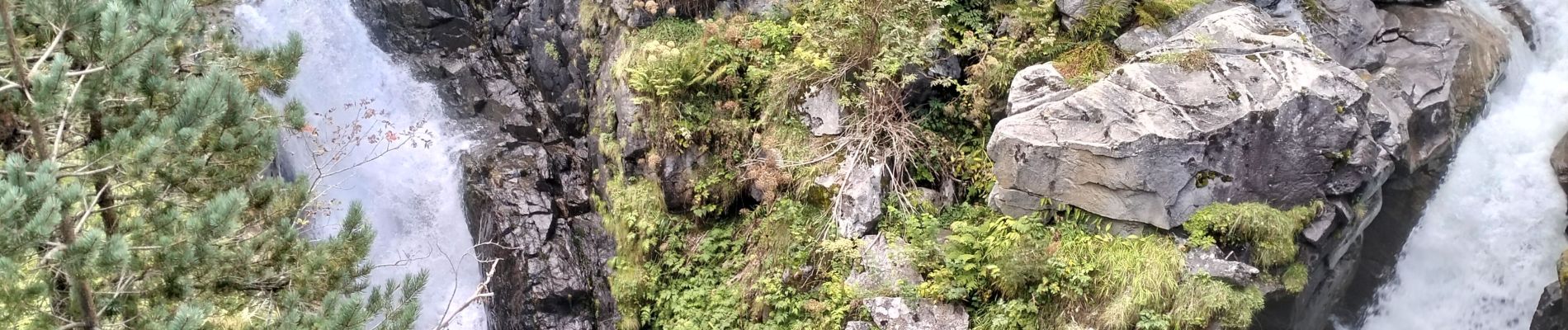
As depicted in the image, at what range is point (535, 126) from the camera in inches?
490

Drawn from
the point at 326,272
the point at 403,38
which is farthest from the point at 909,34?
the point at 403,38

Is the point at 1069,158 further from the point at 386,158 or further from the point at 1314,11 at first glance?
the point at 386,158

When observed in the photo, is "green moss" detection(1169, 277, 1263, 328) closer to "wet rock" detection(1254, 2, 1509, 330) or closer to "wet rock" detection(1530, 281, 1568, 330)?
"wet rock" detection(1254, 2, 1509, 330)

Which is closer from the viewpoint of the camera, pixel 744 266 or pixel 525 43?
pixel 744 266

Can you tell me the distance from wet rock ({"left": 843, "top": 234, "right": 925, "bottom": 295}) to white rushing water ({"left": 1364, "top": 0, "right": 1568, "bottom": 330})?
4632 millimetres

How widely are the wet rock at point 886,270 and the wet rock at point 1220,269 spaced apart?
2230 millimetres

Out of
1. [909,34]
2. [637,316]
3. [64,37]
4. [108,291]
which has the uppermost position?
[64,37]

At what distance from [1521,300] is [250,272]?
10.1 metres

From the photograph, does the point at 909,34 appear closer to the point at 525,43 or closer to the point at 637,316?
the point at 637,316

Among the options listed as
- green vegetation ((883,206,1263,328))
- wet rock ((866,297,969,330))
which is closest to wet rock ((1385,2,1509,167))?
green vegetation ((883,206,1263,328))

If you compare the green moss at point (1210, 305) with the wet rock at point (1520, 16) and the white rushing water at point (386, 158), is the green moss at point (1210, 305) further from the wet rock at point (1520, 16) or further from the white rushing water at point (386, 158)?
the white rushing water at point (386, 158)

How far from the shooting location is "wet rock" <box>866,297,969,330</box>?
7516mm

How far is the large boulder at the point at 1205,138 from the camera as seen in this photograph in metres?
7.04

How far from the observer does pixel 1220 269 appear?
22.4 feet
